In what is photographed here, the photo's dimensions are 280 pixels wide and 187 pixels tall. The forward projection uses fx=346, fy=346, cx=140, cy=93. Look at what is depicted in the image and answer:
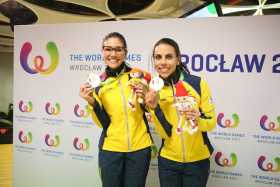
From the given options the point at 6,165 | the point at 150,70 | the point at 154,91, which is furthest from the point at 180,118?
the point at 6,165

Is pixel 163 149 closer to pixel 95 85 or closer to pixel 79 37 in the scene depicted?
pixel 95 85

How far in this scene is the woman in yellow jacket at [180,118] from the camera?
2430mm

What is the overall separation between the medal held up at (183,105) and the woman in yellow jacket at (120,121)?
0.27 m

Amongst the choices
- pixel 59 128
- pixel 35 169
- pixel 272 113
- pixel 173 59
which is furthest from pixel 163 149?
Result: pixel 35 169

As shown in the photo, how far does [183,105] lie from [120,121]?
51cm

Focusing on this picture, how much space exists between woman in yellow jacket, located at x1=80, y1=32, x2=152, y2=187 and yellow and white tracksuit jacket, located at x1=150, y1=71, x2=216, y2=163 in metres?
0.18

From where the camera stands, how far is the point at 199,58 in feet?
9.46

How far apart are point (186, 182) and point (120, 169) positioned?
50cm

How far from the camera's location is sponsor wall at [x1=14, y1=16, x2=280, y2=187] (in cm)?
273

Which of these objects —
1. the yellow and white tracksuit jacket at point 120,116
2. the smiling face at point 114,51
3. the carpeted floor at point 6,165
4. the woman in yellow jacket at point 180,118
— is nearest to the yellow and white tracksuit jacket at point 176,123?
the woman in yellow jacket at point 180,118

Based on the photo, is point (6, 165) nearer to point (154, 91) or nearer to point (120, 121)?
point (120, 121)

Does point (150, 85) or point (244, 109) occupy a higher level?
point (150, 85)

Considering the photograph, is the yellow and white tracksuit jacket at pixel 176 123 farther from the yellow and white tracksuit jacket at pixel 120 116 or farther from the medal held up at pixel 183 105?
the yellow and white tracksuit jacket at pixel 120 116

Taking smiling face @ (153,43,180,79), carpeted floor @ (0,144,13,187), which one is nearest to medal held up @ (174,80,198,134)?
smiling face @ (153,43,180,79)
